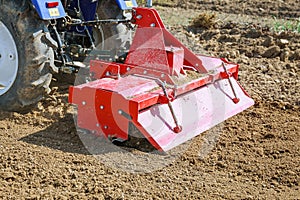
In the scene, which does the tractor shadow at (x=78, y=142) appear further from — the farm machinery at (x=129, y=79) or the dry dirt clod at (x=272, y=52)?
the dry dirt clod at (x=272, y=52)

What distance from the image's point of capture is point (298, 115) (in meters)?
5.41

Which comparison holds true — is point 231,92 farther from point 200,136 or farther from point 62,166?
point 62,166

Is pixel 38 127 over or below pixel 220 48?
over

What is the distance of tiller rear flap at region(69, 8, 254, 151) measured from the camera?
423 cm

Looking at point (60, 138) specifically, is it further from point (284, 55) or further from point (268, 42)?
point (268, 42)

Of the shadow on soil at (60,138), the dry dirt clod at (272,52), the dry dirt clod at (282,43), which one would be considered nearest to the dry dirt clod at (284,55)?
the dry dirt clod at (272,52)

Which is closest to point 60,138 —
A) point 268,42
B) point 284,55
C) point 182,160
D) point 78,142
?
point 78,142

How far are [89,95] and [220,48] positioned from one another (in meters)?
3.62

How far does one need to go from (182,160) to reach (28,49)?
1583 mm

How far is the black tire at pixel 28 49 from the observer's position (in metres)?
4.63

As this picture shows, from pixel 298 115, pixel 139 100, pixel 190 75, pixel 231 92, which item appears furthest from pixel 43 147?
pixel 298 115

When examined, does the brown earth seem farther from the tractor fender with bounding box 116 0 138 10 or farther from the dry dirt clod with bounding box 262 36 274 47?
the dry dirt clod with bounding box 262 36 274 47

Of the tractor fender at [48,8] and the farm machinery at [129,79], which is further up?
the tractor fender at [48,8]

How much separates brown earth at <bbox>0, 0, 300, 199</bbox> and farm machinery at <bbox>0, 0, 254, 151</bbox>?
7.5 inches
